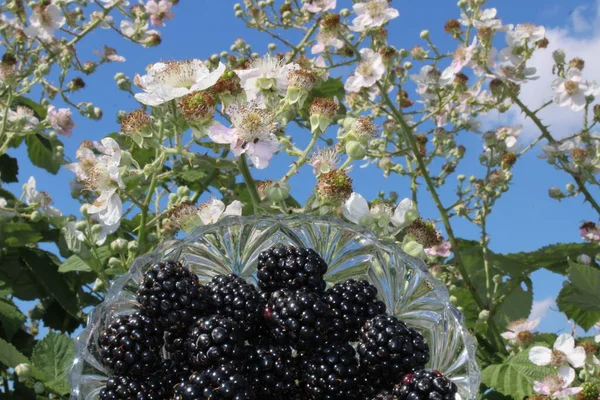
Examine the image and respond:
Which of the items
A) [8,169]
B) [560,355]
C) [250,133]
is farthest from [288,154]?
[8,169]

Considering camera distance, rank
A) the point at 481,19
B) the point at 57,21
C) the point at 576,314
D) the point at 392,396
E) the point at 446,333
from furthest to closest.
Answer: the point at 57,21 → the point at 481,19 → the point at 576,314 → the point at 446,333 → the point at 392,396

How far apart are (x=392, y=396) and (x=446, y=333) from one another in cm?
23

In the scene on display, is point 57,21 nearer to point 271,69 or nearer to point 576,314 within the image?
point 271,69

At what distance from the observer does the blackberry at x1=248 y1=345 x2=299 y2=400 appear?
4.64 feet

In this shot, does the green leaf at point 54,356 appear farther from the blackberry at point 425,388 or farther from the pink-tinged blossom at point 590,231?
the pink-tinged blossom at point 590,231

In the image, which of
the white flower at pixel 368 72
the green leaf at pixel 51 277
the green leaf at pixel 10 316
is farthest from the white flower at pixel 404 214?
the green leaf at pixel 51 277

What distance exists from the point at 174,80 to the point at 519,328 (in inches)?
55.4

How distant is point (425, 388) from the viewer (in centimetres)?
129

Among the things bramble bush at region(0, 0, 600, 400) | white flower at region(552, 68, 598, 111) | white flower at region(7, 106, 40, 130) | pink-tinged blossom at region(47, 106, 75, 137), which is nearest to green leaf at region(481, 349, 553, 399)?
bramble bush at region(0, 0, 600, 400)

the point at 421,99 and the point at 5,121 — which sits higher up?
the point at 421,99

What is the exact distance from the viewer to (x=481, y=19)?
9.65 feet

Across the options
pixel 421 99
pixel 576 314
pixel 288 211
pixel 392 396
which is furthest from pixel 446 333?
pixel 421 99

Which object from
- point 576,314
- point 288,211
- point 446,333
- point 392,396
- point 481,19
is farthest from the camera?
point 481,19

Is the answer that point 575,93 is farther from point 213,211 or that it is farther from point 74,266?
point 74,266
